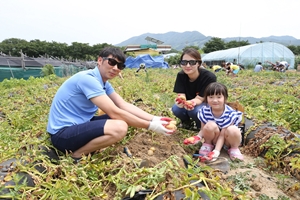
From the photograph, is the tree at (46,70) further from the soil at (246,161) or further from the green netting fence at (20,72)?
the soil at (246,161)

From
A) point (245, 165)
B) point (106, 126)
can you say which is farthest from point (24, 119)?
point (245, 165)

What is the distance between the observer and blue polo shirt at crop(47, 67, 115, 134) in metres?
2.50

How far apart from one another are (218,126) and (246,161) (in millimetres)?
499

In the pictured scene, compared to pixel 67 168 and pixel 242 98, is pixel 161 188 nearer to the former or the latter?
pixel 67 168

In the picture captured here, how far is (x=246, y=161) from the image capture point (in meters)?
2.95

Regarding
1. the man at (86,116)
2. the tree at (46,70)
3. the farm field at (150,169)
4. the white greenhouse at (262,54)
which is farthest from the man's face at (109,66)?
the white greenhouse at (262,54)

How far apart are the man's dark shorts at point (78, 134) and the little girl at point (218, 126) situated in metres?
1.10

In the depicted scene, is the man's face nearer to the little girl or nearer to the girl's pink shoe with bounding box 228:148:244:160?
the little girl

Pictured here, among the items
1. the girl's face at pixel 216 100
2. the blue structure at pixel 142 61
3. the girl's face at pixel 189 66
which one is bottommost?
the blue structure at pixel 142 61

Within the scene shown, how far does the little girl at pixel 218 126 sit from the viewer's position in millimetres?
2869

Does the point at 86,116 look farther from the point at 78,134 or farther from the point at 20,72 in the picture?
the point at 20,72

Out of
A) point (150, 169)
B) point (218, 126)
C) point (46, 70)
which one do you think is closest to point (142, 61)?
point (46, 70)

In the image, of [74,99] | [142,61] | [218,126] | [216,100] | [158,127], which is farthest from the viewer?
[142,61]

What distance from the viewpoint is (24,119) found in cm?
390
